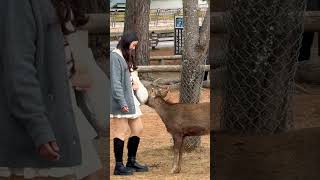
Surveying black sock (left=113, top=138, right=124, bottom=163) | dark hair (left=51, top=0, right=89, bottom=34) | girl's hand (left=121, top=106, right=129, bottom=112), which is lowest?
black sock (left=113, top=138, right=124, bottom=163)

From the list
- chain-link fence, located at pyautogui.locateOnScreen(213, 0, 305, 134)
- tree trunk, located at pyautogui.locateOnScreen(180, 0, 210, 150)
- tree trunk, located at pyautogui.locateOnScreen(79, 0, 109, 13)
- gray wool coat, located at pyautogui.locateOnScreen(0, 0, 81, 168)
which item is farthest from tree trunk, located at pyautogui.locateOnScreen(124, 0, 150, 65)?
gray wool coat, located at pyautogui.locateOnScreen(0, 0, 81, 168)

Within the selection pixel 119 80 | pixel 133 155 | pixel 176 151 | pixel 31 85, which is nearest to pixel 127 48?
pixel 119 80

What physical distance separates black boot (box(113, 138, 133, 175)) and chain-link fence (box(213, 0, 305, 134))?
161 centimetres

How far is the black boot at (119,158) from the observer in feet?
17.0

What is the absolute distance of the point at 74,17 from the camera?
271 centimetres

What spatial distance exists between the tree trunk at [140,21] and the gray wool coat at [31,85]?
4.83 meters

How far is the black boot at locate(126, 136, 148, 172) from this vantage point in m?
5.33

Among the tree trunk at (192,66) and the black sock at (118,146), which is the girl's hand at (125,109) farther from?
the tree trunk at (192,66)

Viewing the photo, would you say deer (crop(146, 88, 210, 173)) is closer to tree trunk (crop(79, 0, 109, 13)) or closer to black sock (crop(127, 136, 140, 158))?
black sock (crop(127, 136, 140, 158))

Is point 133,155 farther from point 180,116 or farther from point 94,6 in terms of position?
point 94,6

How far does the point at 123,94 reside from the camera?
15.1ft

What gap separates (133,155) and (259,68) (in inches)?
83.7

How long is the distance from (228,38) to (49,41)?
1402mm

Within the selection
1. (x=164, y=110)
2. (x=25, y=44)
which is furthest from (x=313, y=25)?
(x=164, y=110)
